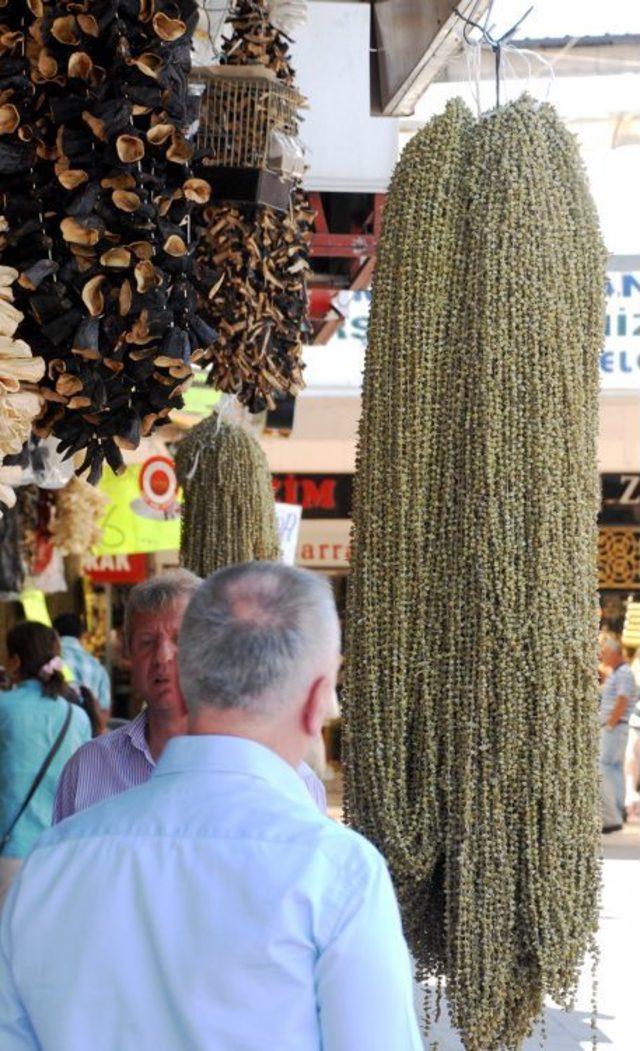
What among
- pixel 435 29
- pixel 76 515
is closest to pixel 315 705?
pixel 435 29

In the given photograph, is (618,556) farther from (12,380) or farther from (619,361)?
(12,380)

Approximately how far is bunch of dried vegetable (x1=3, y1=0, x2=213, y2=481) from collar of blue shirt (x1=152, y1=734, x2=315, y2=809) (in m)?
0.93

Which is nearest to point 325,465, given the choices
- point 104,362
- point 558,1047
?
point 558,1047

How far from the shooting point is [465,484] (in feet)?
8.18

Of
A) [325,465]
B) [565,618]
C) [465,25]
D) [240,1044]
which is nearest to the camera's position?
[240,1044]

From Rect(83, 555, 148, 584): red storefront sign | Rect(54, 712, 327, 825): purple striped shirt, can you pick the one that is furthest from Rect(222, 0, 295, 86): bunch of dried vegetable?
Rect(83, 555, 148, 584): red storefront sign

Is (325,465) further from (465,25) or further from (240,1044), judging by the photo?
(240,1044)

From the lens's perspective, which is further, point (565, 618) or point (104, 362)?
point (565, 618)

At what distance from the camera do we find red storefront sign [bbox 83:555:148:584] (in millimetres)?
11680

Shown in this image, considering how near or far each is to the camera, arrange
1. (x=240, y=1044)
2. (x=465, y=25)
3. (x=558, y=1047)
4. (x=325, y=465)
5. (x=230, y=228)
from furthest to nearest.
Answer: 1. (x=325, y=465)
2. (x=558, y=1047)
3. (x=230, y=228)
4. (x=465, y=25)
5. (x=240, y=1044)

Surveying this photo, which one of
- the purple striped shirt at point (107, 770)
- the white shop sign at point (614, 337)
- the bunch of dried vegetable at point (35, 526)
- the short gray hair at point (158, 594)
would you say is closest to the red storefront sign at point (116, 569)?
the white shop sign at point (614, 337)

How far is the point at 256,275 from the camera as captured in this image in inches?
126

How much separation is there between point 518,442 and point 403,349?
26 centimetres

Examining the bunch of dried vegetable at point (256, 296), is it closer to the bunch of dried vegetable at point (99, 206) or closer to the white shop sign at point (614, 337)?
the bunch of dried vegetable at point (99, 206)
